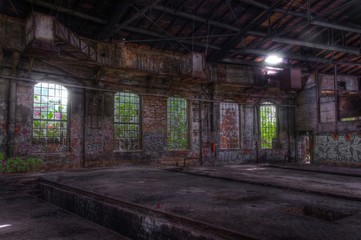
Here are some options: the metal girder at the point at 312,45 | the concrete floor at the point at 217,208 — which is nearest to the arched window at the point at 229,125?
the metal girder at the point at 312,45

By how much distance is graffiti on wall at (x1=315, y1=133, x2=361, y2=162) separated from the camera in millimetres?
13880

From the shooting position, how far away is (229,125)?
15438 mm

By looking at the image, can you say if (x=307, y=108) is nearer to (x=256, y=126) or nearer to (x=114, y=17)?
(x=256, y=126)

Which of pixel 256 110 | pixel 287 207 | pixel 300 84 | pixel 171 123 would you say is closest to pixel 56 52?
pixel 171 123

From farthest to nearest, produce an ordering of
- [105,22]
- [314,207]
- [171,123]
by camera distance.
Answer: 1. [171,123]
2. [105,22]
3. [314,207]

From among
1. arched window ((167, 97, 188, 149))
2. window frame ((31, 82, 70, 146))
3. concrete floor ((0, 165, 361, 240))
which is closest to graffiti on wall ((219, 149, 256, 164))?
arched window ((167, 97, 188, 149))

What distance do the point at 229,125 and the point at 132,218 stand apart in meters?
11.1

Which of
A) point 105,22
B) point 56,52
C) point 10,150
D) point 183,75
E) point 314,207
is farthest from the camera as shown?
point 183,75

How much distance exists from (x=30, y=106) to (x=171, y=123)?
6317 mm

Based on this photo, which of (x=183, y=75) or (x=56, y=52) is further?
(x=183, y=75)

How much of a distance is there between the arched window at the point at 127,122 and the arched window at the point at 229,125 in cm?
473

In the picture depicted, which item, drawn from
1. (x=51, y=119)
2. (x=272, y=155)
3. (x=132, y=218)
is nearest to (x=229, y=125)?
(x=272, y=155)

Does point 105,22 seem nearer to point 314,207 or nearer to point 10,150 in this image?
point 10,150

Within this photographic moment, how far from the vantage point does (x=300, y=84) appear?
1546cm
